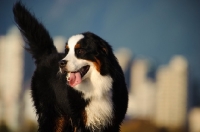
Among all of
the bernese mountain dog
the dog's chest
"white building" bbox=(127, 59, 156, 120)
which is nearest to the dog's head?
the bernese mountain dog

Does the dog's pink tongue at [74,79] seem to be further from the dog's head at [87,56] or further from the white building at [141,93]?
the white building at [141,93]

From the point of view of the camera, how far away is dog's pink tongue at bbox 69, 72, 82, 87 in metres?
3.11

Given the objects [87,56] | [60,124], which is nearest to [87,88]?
[87,56]

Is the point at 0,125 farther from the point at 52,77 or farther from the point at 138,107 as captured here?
the point at 52,77

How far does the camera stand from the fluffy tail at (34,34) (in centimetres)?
375

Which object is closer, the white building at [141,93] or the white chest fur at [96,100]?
the white chest fur at [96,100]

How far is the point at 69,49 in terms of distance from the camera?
124 inches

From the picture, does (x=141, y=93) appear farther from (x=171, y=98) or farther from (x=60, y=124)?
(x=60, y=124)

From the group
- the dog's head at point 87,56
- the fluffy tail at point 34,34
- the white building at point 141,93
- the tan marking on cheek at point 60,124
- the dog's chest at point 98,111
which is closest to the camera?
the dog's head at point 87,56

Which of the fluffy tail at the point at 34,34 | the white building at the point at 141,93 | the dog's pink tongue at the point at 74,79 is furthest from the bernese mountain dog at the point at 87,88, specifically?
the white building at the point at 141,93

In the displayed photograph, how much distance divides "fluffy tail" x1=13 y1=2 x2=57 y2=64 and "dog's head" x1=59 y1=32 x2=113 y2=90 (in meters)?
0.67

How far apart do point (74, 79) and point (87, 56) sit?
22 centimetres

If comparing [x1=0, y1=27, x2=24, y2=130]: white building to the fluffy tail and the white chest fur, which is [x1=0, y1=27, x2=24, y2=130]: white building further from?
the white chest fur

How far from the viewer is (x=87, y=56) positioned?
10.2 feet
